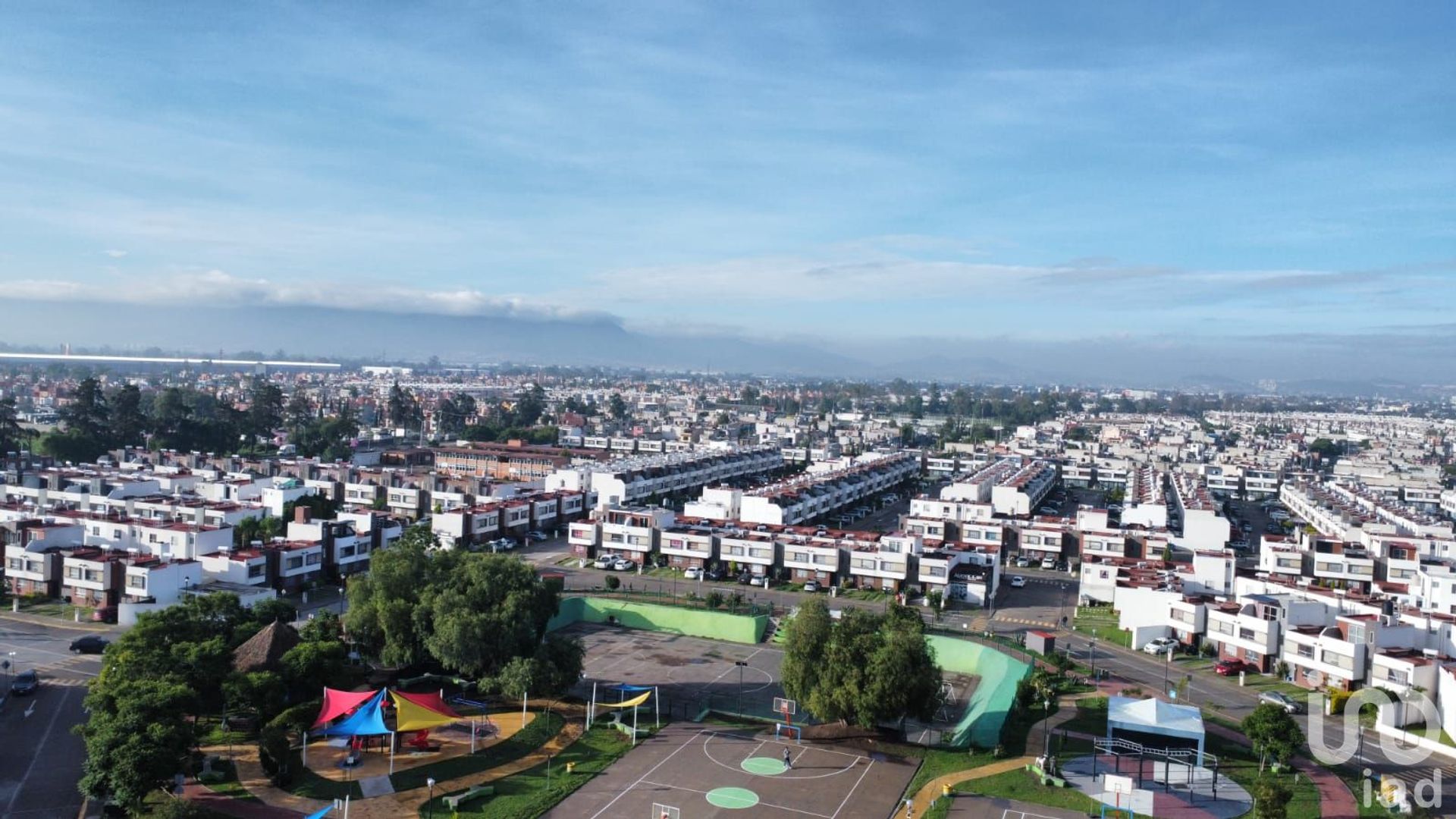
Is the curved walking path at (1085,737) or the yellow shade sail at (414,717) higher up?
the yellow shade sail at (414,717)

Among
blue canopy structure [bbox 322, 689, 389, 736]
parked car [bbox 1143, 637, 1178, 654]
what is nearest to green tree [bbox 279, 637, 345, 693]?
blue canopy structure [bbox 322, 689, 389, 736]

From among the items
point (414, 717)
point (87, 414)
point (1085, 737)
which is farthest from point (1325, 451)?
point (87, 414)

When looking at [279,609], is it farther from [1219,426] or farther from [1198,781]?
[1219,426]

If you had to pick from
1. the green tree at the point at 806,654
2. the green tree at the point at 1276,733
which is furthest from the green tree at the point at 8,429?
the green tree at the point at 1276,733

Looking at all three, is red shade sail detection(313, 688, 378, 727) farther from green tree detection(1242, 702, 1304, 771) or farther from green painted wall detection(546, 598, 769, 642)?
green tree detection(1242, 702, 1304, 771)

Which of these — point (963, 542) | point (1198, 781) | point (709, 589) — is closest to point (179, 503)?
point (709, 589)

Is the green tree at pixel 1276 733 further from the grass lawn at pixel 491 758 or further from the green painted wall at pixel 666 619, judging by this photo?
the grass lawn at pixel 491 758

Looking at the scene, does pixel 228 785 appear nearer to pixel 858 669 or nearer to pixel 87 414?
pixel 858 669
